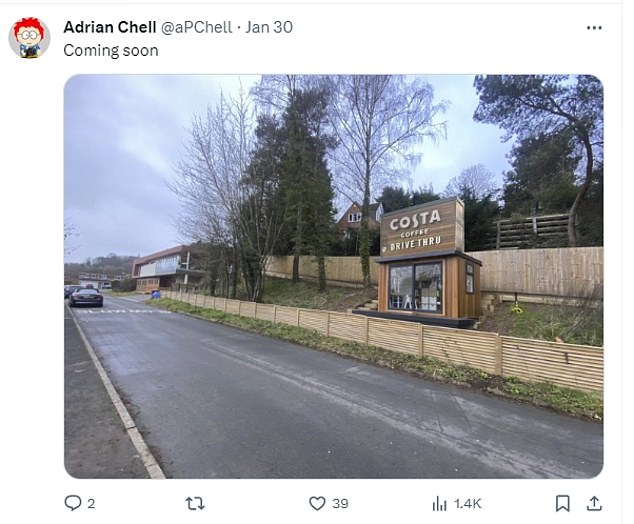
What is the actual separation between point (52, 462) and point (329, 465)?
1663mm

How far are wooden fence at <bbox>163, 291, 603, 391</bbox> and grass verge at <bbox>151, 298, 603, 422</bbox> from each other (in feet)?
0.43

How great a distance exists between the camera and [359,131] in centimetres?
1177

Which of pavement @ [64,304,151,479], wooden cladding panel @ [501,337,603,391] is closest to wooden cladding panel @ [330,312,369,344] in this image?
wooden cladding panel @ [501,337,603,391]

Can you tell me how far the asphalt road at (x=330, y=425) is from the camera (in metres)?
2.01

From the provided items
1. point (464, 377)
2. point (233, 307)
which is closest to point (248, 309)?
point (233, 307)

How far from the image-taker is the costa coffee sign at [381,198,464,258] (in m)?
7.32

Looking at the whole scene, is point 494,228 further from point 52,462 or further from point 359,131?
point 52,462

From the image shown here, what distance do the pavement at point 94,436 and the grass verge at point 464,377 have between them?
13.9 feet

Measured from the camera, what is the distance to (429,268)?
7.76 m
